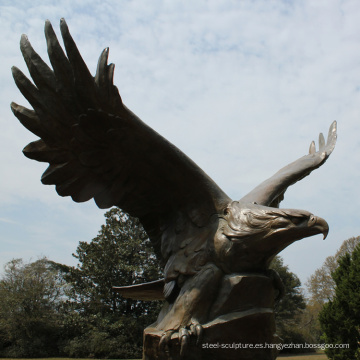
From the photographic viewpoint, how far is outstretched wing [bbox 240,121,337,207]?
4113 mm

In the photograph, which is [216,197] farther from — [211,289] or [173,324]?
[173,324]

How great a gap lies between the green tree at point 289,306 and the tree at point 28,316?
48.0ft

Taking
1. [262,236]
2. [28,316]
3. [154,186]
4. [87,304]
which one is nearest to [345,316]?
[262,236]

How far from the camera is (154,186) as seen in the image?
11.8 feet

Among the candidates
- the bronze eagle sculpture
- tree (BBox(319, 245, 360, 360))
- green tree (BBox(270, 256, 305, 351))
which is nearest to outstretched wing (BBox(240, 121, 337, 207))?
→ the bronze eagle sculpture

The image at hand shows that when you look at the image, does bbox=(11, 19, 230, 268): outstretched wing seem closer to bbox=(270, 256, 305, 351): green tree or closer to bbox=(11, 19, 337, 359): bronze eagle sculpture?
bbox=(11, 19, 337, 359): bronze eagle sculpture

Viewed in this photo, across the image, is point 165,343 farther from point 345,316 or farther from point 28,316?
point 28,316

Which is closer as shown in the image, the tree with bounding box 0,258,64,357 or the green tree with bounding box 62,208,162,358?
the green tree with bounding box 62,208,162,358

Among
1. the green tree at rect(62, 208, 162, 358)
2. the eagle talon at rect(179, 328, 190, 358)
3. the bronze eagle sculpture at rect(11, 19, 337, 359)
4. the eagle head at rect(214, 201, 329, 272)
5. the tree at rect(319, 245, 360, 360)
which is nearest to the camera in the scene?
the eagle talon at rect(179, 328, 190, 358)

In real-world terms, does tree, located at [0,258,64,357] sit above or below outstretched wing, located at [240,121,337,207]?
below

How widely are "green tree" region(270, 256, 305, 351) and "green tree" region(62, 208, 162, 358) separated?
10.8 metres

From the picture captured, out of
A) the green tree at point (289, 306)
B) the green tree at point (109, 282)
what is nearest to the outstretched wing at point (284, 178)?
the green tree at point (109, 282)

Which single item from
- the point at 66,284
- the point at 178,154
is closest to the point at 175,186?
the point at 178,154

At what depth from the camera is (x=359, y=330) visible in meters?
10.4
